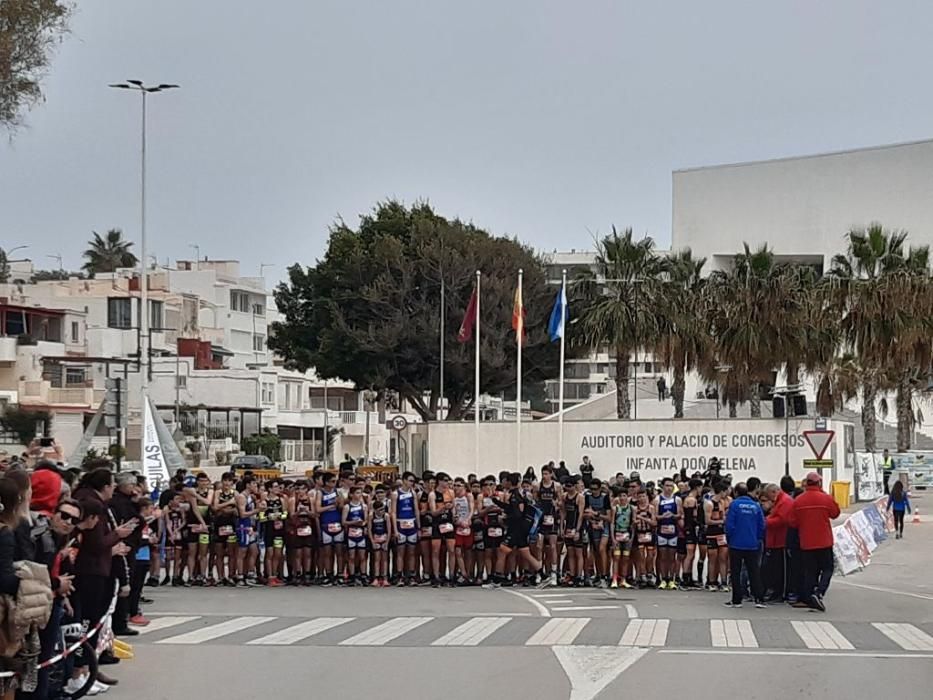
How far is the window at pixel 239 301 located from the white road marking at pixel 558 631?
294 feet

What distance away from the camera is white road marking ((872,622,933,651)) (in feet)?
50.4

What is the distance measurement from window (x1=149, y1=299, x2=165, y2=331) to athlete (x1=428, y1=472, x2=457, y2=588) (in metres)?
61.5

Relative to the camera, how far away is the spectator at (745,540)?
2020 cm

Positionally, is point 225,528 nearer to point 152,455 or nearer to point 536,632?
point 152,455

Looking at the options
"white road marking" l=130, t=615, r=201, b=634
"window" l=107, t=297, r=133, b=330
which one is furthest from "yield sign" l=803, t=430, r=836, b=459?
"window" l=107, t=297, r=133, b=330

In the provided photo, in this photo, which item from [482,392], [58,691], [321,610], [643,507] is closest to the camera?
[58,691]

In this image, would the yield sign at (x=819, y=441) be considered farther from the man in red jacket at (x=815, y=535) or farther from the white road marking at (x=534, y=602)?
the man in red jacket at (x=815, y=535)

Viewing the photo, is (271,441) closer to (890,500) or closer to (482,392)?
(482,392)

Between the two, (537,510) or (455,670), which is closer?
(455,670)

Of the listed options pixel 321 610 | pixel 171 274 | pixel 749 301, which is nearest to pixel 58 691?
pixel 321 610

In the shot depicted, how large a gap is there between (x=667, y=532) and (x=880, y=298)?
1122 inches

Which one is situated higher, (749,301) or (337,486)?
(749,301)

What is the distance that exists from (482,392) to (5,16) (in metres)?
35.8

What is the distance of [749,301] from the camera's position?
49312 mm
